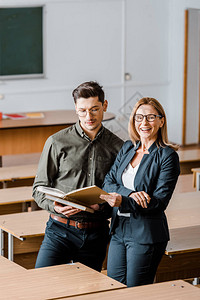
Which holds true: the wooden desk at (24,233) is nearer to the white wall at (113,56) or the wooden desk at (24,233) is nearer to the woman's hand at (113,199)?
the woman's hand at (113,199)

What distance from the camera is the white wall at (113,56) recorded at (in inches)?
338

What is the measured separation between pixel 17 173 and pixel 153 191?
2.77 meters

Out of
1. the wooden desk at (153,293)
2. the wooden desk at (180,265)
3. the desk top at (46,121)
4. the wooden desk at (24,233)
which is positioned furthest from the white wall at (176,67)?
the wooden desk at (153,293)

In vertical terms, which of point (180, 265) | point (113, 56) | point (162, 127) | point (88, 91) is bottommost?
point (180, 265)

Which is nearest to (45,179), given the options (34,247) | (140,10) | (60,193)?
(60,193)

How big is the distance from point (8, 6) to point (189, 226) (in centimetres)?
553

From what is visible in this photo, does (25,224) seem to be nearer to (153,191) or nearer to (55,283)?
(55,283)

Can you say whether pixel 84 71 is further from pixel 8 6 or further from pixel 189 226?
pixel 189 226

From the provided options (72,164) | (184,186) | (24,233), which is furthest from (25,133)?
(72,164)

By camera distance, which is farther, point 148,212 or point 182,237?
point 182,237

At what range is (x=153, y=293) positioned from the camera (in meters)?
2.52

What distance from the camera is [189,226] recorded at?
3639mm

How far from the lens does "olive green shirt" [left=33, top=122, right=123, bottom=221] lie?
2.84 m

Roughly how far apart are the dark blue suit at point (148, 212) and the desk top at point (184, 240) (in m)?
0.53
